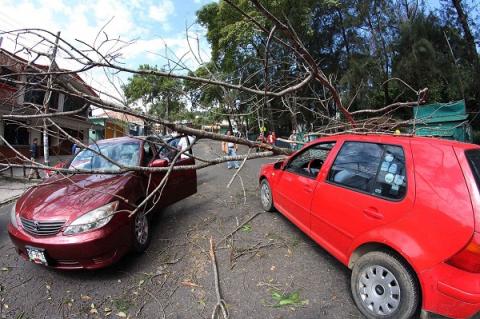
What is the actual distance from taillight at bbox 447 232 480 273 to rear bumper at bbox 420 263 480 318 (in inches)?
1.5

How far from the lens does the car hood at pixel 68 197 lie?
3.34 meters

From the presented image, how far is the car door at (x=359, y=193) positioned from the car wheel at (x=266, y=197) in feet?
5.45

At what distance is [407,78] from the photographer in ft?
43.2

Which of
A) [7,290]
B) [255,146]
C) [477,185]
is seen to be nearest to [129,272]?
[7,290]

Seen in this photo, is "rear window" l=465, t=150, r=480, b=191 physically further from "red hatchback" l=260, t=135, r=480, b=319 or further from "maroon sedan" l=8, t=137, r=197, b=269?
"maroon sedan" l=8, t=137, r=197, b=269

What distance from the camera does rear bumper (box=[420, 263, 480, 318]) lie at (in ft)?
6.88

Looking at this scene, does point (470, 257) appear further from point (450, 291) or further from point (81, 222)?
point (81, 222)

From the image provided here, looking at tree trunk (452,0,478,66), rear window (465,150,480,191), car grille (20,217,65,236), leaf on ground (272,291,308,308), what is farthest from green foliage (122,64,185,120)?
tree trunk (452,0,478,66)

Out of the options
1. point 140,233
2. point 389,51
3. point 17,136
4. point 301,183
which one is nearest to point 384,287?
point 301,183

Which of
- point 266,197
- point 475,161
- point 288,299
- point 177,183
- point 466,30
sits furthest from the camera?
point 466,30

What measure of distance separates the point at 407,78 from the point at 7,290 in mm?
14686

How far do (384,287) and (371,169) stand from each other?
1.06 m

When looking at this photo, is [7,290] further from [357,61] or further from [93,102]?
[357,61]

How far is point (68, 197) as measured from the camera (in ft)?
11.7
